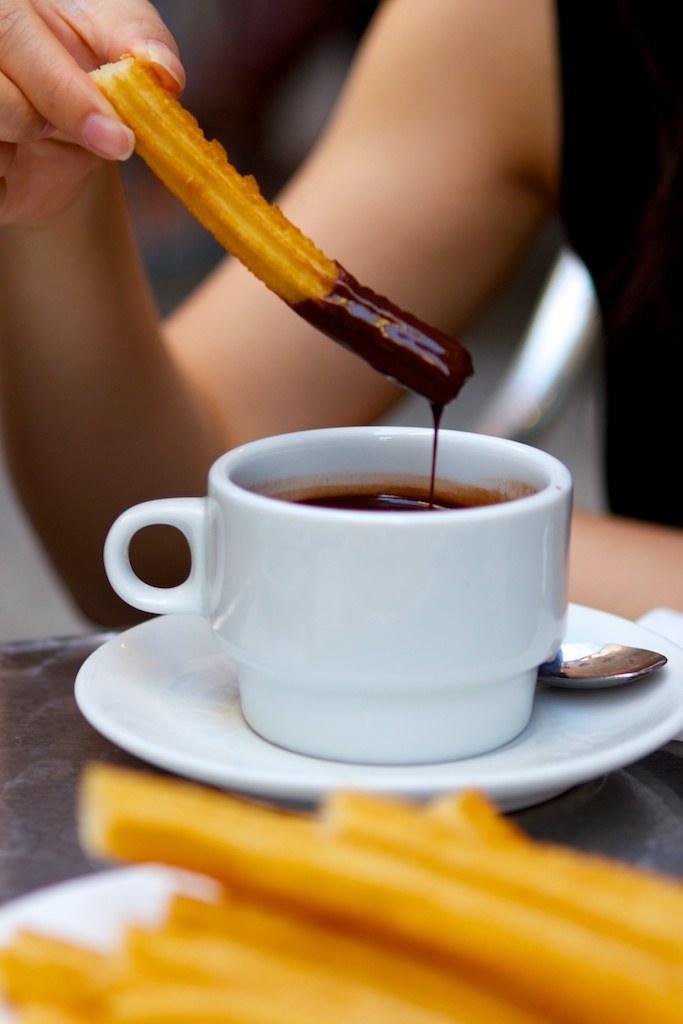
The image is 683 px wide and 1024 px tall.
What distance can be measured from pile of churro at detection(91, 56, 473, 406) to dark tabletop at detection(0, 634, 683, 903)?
0.19m

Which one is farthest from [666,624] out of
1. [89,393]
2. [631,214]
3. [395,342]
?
[631,214]

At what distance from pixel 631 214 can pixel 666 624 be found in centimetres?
68

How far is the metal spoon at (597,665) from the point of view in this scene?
533 millimetres

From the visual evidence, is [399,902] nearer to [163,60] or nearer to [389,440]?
[389,440]

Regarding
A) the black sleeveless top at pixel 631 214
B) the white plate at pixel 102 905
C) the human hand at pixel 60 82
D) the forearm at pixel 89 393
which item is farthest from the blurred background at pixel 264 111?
the white plate at pixel 102 905

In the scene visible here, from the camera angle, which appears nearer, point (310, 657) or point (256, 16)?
point (310, 657)

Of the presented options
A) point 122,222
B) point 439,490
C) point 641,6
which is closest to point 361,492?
point 439,490

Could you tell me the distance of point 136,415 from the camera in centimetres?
98

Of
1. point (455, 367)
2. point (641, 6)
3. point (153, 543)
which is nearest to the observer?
point (455, 367)

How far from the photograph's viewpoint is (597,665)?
548mm

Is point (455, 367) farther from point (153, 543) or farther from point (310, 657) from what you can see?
point (153, 543)

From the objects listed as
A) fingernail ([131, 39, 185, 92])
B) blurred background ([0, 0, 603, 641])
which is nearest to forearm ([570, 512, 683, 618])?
fingernail ([131, 39, 185, 92])

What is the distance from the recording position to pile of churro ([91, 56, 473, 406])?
55 centimetres

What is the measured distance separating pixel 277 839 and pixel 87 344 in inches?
27.7
